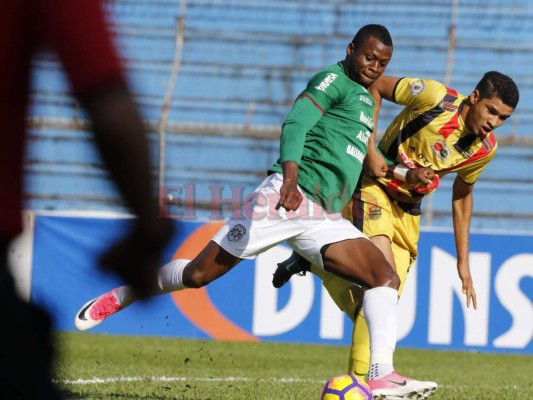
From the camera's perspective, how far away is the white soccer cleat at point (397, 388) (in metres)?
5.32

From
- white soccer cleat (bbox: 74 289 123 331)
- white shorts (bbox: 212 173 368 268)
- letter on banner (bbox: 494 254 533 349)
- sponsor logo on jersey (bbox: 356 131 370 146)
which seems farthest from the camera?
letter on banner (bbox: 494 254 533 349)

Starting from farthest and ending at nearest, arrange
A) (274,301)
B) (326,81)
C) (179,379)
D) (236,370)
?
1. (274,301)
2. (236,370)
3. (179,379)
4. (326,81)

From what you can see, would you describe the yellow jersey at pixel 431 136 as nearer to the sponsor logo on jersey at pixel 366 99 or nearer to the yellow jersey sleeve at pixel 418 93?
the yellow jersey sleeve at pixel 418 93

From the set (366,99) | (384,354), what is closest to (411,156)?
(366,99)

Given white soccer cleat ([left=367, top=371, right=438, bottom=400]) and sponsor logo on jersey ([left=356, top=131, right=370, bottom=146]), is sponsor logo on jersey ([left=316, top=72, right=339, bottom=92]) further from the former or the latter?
white soccer cleat ([left=367, top=371, right=438, bottom=400])

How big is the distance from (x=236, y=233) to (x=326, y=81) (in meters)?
1.02

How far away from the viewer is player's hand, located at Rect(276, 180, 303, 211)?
5.42 metres

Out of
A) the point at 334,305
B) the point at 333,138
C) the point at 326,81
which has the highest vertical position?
the point at 326,81

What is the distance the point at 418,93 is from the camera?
6621mm

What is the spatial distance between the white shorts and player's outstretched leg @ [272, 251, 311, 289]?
628 millimetres

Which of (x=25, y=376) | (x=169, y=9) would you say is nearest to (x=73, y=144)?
(x=169, y=9)

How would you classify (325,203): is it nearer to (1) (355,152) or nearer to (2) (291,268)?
(1) (355,152)

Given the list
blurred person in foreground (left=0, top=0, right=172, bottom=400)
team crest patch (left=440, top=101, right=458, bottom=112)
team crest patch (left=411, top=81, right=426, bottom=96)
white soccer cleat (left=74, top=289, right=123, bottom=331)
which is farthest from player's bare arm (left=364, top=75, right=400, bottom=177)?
blurred person in foreground (left=0, top=0, right=172, bottom=400)

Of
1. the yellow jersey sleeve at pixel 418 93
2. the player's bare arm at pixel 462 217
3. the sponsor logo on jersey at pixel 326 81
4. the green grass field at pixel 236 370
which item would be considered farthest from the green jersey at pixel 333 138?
the green grass field at pixel 236 370
